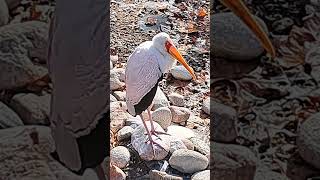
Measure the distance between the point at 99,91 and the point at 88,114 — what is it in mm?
44

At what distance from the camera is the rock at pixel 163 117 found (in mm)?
2844

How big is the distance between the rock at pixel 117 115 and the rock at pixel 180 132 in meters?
0.20

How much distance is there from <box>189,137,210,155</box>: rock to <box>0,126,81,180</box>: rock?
1.39 metres

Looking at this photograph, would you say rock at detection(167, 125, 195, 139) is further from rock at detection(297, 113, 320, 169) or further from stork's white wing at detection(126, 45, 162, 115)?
rock at detection(297, 113, 320, 169)

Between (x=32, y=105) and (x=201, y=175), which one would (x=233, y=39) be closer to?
(x=32, y=105)

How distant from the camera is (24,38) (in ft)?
3.86

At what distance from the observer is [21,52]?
1184 mm

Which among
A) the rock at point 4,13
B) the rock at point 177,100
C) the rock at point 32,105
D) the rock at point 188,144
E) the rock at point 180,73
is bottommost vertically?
the rock at point 188,144

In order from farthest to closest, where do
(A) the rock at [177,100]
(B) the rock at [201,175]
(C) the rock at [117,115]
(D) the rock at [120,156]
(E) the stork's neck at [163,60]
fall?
(A) the rock at [177,100] → (C) the rock at [117,115] → (E) the stork's neck at [163,60] → (D) the rock at [120,156] → (B) the rock at [201,175]

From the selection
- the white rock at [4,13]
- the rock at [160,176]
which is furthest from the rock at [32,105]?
the rock at [160,176]

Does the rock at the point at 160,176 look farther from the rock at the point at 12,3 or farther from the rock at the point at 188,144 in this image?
the rock at the point at 12,3

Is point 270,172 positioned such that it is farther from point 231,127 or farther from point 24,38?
A: point 24,38

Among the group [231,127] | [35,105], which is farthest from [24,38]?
[231,127]

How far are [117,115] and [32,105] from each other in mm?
1697
